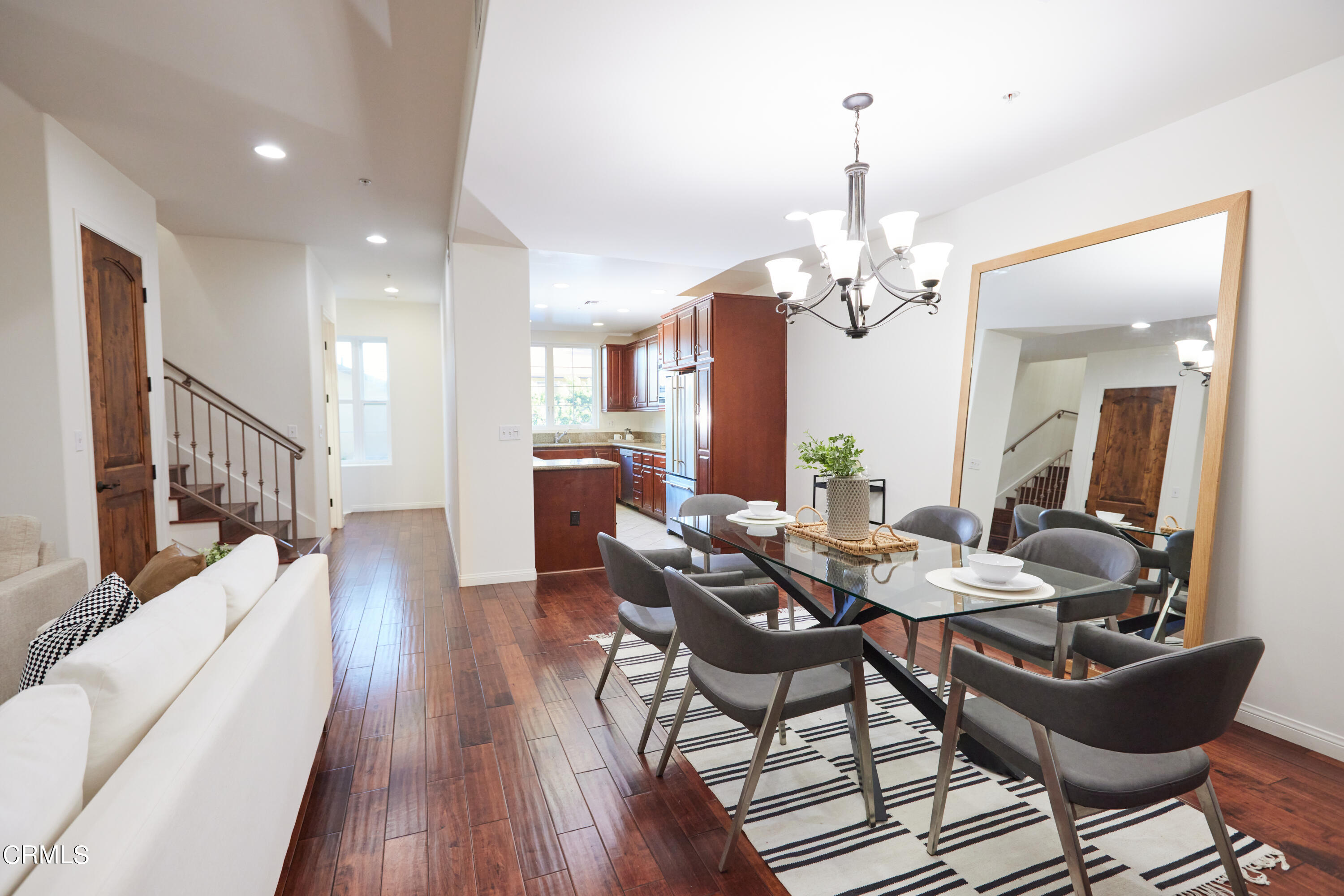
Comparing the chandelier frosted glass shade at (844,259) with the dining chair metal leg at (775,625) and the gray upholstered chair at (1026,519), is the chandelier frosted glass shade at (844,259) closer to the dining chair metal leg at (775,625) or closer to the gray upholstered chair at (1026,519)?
the dining chair metal leg at (775,625)

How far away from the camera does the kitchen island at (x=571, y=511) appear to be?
495 centimetres

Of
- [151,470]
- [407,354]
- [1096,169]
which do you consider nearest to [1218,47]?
[1096,169]

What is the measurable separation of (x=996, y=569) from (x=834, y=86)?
5.89 ft

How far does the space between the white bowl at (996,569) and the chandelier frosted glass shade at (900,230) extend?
1154mm

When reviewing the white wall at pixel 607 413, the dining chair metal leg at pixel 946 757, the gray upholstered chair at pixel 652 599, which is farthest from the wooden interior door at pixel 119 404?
the white wall at pixel 607 413

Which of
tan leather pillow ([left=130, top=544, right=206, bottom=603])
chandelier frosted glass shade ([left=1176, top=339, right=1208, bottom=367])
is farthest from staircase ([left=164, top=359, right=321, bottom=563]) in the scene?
chandelier frosted glass shade ([left=1176, top=339, right=1208, bottom=367])

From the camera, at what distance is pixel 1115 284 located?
299cm

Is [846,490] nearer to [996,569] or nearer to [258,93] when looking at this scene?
[996,569]

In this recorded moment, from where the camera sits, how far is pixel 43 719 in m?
0.91

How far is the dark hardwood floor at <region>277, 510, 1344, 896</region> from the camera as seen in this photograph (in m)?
1.71

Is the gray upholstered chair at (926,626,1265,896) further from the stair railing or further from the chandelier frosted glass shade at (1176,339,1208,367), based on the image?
the stair railing

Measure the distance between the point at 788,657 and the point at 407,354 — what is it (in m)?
7.57

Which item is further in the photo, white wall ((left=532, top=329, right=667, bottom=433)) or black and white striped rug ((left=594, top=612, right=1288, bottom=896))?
white wall ((left=532, top=329, right=667, bottom=433))

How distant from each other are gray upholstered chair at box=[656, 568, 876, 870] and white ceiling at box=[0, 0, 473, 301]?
2401 millimetres
